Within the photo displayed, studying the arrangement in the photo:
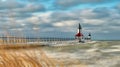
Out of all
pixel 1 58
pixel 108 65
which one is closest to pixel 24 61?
pixel 1 58

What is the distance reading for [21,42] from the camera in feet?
26.0

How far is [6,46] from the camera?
8.26 metres

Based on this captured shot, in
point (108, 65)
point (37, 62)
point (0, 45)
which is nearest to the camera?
point (37, 62)

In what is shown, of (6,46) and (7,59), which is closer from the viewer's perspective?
(7,59)

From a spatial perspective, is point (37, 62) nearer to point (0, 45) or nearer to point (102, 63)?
point (0, 45)

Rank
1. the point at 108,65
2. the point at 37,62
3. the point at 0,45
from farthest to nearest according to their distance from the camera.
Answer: the point at 108,65 → the point at 0,45 → the point at 37,62

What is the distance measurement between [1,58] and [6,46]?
0.27 m

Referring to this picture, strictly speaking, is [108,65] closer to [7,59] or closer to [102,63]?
[102,63]

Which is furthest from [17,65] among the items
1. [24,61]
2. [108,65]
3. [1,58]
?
[108,65]

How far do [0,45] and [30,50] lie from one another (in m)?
0.72

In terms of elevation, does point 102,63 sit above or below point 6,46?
below

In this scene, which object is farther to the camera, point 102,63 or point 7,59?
point 102,63

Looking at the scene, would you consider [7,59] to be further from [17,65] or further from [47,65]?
[47,65]

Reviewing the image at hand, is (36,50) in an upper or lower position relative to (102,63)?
upper
